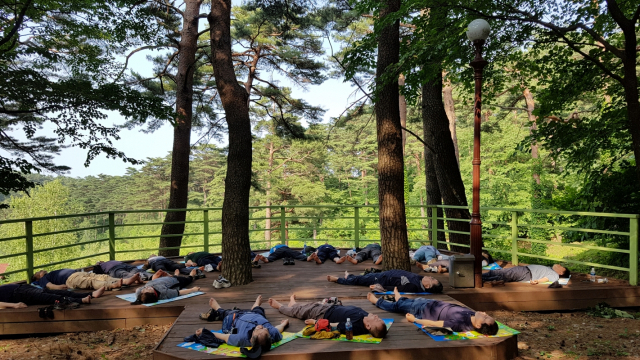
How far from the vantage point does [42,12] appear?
866cm

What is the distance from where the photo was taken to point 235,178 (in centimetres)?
635

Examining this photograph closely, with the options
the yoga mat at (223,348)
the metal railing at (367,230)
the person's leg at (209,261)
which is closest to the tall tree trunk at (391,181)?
the metal railing at (367,230)

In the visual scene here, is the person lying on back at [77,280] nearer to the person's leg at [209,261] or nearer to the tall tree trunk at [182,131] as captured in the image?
the person's leg at [209,261]

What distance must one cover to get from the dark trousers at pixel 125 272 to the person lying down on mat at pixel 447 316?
419 cm

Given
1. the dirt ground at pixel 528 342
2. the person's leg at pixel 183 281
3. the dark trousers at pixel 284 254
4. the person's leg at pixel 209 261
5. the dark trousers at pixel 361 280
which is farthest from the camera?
the dark trousers at pixel 284 254

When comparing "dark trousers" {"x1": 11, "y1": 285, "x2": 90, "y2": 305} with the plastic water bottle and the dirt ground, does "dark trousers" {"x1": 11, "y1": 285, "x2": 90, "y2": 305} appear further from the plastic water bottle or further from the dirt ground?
the plastic water bottle

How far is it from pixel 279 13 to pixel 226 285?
718 centimetres

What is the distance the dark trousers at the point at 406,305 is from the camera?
4.39m

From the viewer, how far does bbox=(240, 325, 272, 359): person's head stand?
3365 millimetres

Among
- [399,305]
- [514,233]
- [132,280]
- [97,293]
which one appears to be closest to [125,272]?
[132,280]

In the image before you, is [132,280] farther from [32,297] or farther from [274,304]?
[274,304]

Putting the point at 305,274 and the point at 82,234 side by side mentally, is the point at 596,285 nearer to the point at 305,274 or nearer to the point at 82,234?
the point at 305,274

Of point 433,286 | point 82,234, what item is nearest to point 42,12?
point 433,286

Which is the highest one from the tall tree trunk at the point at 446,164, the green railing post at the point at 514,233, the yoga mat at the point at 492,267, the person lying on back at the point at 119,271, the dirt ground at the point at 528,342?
the tall tree trunk at the point at 446,164
